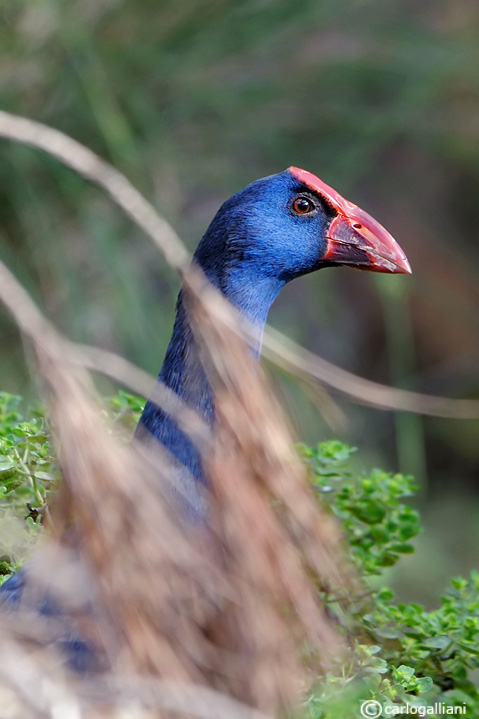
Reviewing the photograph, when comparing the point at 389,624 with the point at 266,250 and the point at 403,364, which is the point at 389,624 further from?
the point at 403,364

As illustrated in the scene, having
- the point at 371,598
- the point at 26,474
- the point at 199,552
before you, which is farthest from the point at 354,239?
the point at 199,552

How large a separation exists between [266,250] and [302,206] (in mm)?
126

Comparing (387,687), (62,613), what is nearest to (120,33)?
(387,687)

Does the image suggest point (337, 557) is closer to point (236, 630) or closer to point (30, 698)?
point (236, 630)

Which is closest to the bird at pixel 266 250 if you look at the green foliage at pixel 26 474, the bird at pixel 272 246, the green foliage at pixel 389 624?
the bird at pixel 272 246

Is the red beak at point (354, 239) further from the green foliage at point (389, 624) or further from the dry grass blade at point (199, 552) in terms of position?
the dry grass blade at point (199, 552)

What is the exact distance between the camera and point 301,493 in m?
0.77

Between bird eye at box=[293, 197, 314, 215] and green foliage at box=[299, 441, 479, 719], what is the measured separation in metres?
0.37

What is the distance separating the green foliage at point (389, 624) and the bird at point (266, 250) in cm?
27

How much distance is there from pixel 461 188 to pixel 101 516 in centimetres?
Answer: 440

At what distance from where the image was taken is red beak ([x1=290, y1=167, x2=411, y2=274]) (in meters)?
1.68

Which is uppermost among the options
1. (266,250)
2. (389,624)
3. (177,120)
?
(177,120)

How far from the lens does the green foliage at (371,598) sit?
3.99 ft

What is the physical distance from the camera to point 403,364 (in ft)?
13.4
